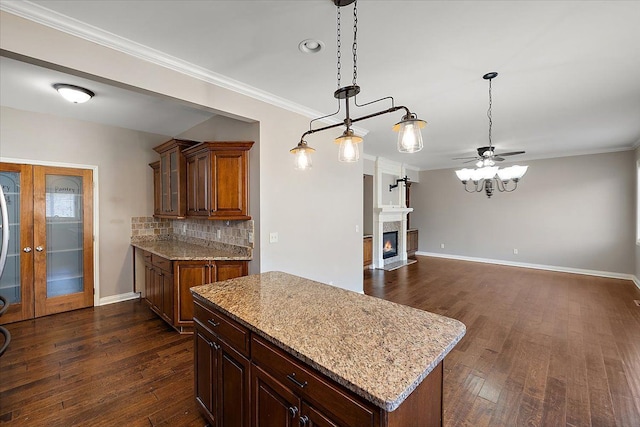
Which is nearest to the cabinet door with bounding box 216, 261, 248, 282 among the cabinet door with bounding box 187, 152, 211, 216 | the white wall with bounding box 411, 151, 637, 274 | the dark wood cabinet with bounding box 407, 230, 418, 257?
the cabinet door with bounding box 187, 152, 211, 216

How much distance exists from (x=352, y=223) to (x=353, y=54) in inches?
102

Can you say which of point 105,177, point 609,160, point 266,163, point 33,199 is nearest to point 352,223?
point 266,163

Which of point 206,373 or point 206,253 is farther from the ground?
point 206,253

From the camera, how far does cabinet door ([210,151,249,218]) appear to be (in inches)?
125

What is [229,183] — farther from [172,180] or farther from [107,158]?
[107,158]

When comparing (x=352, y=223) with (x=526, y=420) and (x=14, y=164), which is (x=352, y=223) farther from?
(x=14, y=164)

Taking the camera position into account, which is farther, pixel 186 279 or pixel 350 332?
pixel 186 279

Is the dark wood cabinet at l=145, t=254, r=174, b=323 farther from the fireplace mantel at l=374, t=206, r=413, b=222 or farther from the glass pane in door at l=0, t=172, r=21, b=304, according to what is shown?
the fireplace mantel at l=374, t=206, r=413, b=222

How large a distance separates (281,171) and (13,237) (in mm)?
3550

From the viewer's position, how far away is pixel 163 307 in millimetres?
3375

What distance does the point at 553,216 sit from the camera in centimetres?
660

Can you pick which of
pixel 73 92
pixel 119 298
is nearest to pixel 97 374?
pixel 119 298

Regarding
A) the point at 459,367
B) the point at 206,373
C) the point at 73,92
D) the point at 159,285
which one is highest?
the point at 73,92

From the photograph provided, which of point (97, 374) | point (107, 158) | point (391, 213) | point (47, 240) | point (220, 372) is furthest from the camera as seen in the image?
point (391, 213)
